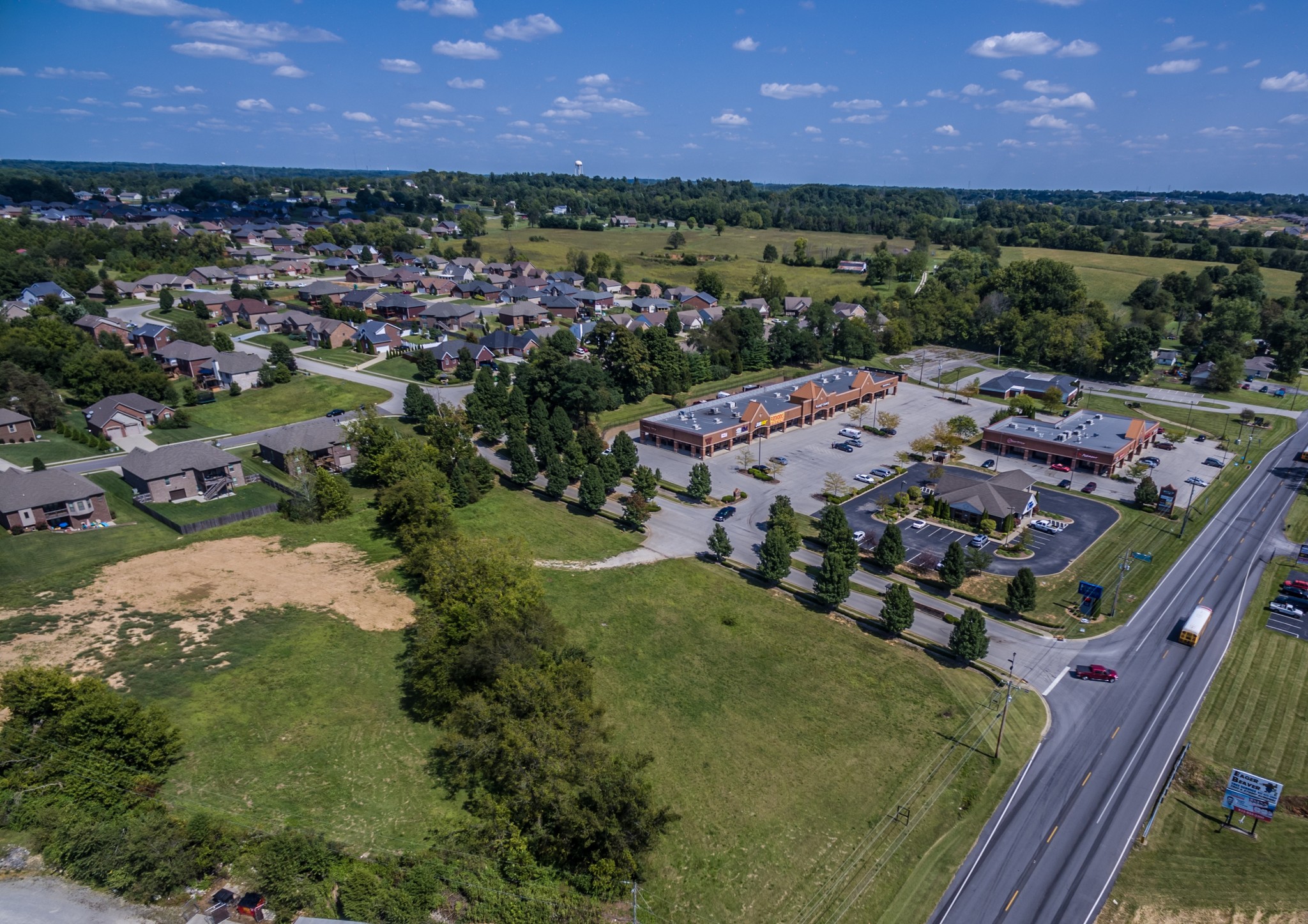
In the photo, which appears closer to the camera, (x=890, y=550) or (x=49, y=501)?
(x=890, y=550)

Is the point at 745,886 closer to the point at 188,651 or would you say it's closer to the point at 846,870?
the point at 846,870

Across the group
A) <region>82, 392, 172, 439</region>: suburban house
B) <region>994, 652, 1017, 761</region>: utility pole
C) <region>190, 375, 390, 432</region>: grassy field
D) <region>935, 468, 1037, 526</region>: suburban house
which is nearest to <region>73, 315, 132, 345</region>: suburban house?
<region>190, 375, 390, 432</region>: grassy field

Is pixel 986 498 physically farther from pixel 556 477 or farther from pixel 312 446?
pixel 312 446

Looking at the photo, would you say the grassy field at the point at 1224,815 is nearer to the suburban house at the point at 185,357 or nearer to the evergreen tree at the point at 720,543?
the evergreen tree at the point at 720,543

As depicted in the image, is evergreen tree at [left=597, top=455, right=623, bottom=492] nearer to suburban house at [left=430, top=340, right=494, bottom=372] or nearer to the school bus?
suburban house at [left=430, top=340, right=494, bottom=372]

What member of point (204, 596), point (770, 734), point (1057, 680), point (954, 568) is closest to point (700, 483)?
point (954, 568)

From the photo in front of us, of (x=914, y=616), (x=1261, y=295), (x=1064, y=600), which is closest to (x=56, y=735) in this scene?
(x=914, y=616)
